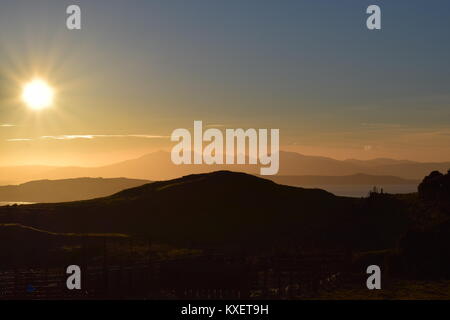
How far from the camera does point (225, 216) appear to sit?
72.3 metres

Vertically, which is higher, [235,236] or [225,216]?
[225,216]

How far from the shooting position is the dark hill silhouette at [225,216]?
62.5m

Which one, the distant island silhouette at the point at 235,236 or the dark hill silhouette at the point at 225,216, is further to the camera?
the dark hill silhouette at the point at 225,216

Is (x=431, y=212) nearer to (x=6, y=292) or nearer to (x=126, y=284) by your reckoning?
(x=126, y=284)

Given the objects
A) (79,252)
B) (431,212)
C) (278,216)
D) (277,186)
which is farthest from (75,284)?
(277,186)

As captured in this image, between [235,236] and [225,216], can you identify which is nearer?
[235,236]

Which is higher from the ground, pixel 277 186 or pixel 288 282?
pixel 277 186

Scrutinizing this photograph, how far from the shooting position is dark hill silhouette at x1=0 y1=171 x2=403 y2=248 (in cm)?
6250

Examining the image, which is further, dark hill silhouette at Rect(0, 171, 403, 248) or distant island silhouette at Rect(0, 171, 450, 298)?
dark hill silhouette at Rect(0, 171, 403, 248)
